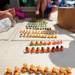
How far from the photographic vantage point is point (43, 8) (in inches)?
134

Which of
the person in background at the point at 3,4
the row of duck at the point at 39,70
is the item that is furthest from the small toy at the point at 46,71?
the person in background at the point at 3,4

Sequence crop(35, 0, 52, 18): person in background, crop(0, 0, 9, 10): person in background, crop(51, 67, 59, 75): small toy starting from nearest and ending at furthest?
crop(51, 67, 59, 75): small toy < crop(35, 0, 52, 18): person in background < crop(0, 0, 9, 10): person in background

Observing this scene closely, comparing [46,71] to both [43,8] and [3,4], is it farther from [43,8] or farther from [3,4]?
[3,4]

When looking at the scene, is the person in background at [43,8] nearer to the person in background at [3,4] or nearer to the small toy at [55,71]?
the person in background at [3,4]

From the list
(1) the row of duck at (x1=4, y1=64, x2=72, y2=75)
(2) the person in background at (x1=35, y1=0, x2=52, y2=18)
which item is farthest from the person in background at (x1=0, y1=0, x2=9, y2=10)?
(1) the row of duck at (x1=4, y1=64, x2=72, y2=75)

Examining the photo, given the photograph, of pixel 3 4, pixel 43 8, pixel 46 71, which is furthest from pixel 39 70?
pixel 3 4

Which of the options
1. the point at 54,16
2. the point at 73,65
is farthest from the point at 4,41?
the point at 54,16

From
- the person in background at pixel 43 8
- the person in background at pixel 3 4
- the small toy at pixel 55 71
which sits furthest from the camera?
the person in background at pixel 3 4

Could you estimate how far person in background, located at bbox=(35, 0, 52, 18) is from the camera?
339 cm

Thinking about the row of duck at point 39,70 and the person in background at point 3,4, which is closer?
the row of duck at point 39,70

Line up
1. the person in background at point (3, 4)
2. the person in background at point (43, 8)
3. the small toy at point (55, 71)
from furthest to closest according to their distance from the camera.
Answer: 1. the person in background at point (3, 4)
2. the person in background at point (43, 8)
3. the small toy at point (55, 71)

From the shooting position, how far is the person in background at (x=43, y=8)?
3391 millimetres

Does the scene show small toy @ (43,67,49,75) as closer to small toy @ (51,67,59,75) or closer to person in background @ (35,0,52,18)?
small toy @ (51,67,59,75)

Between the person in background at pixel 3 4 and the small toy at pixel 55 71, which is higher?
the person in background at pixel 3 4
